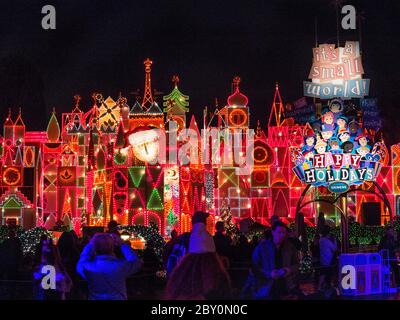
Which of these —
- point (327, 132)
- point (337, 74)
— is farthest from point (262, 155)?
point (327, 132)

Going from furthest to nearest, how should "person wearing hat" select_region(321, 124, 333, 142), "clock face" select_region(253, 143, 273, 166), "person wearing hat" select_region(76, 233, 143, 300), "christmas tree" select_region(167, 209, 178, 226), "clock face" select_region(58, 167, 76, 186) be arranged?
"clock face" select_region(58, 167, 76, 186) → "clock face" select_region(253, 143, 273, 166) → "christmas tree" select_region(167, 209, 178, 226) → "person wearing hat" select_region(321, 124, 333, 142) → "person wearing hat" select_region(76, 233, 143, 300)

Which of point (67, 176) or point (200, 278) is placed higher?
point (67, 176)

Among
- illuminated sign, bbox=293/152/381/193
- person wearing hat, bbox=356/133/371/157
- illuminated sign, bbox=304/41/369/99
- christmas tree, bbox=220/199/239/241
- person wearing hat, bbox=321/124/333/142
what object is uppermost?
illuminated sign, bbox=304/41/369/99

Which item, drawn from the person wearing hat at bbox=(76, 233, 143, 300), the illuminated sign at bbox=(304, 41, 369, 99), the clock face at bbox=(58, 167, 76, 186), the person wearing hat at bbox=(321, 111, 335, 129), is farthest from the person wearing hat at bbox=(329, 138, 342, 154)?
the clock face at bbox=(58, 167, 76, 186)

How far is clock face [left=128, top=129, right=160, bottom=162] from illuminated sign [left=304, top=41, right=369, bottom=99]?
910 cm

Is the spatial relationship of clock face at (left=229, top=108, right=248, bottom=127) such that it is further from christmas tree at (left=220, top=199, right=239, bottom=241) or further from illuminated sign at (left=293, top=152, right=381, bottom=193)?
illuminated sign at (left=293, top=152, right=381, bottom=193)

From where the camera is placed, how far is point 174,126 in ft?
123

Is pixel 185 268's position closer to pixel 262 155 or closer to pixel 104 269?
pixel 104 269

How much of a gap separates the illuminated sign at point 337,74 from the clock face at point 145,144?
910cm

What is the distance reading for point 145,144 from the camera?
37188mm

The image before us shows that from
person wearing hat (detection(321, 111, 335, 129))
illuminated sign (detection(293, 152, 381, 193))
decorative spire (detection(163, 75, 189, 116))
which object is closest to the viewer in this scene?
illuminated sign (detection(293, 152, 381, 193))

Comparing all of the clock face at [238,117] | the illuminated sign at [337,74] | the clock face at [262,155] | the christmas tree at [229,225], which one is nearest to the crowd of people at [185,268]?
the illuminated sign at [337,74]

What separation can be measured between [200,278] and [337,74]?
23.8 meters

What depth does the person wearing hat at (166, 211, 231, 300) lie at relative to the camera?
348 inches
